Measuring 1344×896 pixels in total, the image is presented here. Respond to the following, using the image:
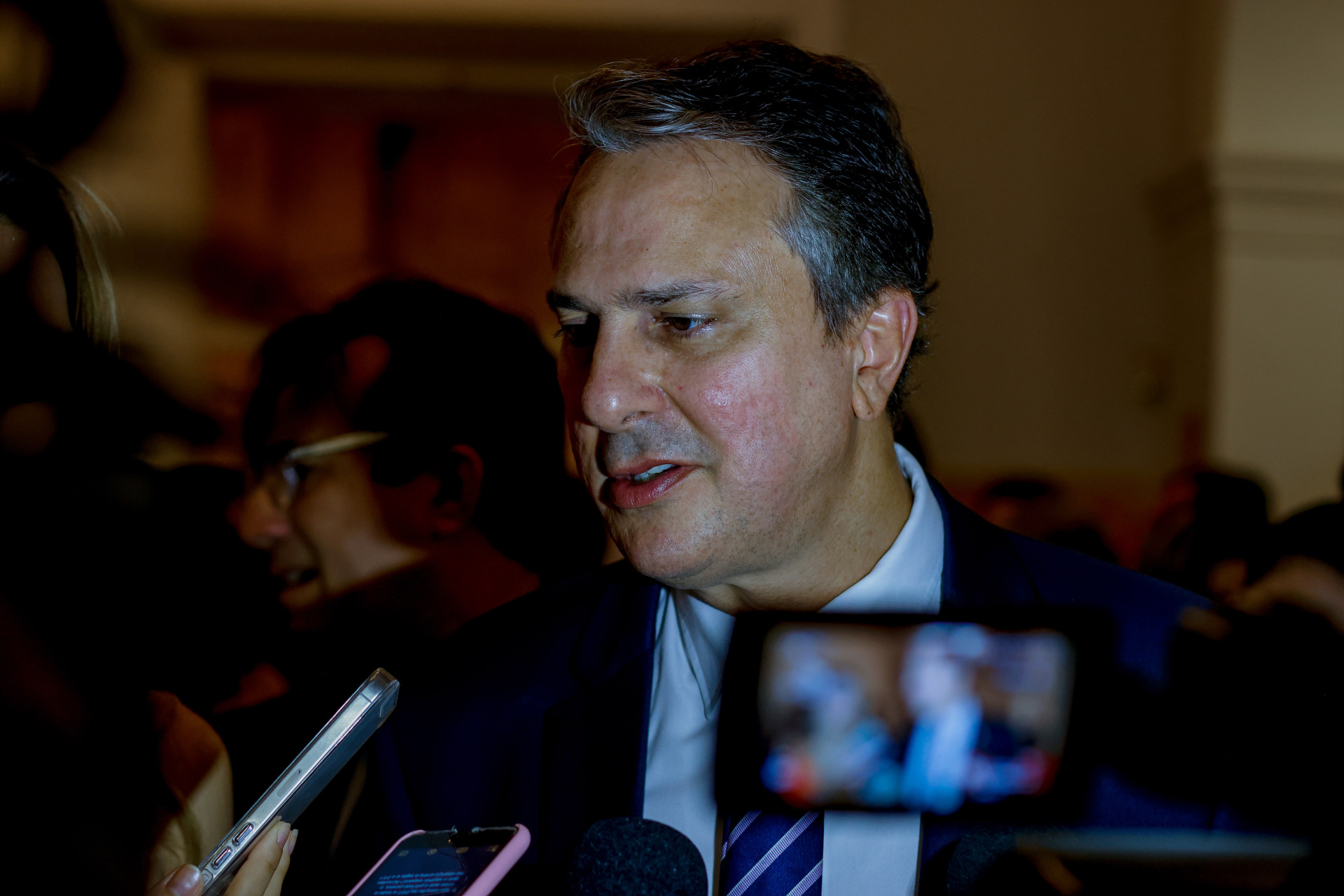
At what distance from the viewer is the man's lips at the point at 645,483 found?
1.12 metres

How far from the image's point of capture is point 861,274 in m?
1.23

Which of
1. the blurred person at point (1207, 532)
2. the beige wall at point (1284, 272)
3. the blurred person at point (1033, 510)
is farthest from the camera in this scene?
the beige wall at point (1284, 272)

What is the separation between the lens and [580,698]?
1.27 metres

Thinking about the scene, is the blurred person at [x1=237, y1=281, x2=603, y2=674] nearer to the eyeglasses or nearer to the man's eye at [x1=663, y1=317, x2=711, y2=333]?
the eyeglasses

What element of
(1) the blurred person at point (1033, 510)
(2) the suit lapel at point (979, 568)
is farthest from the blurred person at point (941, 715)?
(1) the blurred person at point (1033, 510)

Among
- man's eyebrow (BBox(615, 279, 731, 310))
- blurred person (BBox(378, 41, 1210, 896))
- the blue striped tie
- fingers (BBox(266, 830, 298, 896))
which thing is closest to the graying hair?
blurred person (BBox(378, 41, 1210, 896))

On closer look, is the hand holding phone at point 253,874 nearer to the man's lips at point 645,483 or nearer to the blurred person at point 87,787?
the blurred person at point 87,787

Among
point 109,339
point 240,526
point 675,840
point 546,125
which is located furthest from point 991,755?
point 546,125

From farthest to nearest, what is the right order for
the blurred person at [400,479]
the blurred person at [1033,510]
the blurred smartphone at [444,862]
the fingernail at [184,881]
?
the blurred person at [1033,510]
the blurred person at [400,479]
the blurred smartphone at [444,862]
the fingernail at [184,881]

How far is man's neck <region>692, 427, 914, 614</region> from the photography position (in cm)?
120

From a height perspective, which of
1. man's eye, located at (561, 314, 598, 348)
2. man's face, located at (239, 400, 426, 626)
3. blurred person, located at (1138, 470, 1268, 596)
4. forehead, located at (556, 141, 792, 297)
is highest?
forehead, located at (556, 141, 792, 297)

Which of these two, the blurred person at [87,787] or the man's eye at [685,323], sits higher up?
the man's eye at [685,323]

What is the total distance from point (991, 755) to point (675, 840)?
311mm

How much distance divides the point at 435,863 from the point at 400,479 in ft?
2.91
